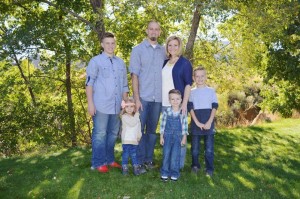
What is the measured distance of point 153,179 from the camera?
602 centimetres

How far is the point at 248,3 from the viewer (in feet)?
30.3

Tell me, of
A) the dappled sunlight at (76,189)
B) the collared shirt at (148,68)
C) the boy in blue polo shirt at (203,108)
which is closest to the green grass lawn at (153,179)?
the dappled sunlight at (76,189)

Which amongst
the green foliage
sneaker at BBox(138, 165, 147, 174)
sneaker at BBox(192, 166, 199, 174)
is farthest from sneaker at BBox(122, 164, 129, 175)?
the green foliage

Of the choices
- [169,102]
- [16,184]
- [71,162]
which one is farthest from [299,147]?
[16,184]

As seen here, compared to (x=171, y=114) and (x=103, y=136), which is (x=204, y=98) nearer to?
(x=171, y=114)

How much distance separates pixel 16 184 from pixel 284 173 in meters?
5.37

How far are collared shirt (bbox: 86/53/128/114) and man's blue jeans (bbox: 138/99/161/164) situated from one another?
0.52 meters

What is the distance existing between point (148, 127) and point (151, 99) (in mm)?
560

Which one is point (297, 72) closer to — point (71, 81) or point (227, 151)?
point (227, 151)

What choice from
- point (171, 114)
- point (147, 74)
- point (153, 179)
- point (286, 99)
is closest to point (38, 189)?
point (153, 179)

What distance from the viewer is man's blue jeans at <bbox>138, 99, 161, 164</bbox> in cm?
601

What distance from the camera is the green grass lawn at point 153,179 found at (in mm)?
5629

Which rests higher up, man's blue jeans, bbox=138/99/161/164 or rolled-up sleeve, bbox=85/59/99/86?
rolled-up sleeve, bbox=85/59/99/86

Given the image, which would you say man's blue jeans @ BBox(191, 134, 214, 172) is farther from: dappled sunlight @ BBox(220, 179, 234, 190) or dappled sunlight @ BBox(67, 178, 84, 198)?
dappled sunlight @ BBox(67, 178, 84, 198)
